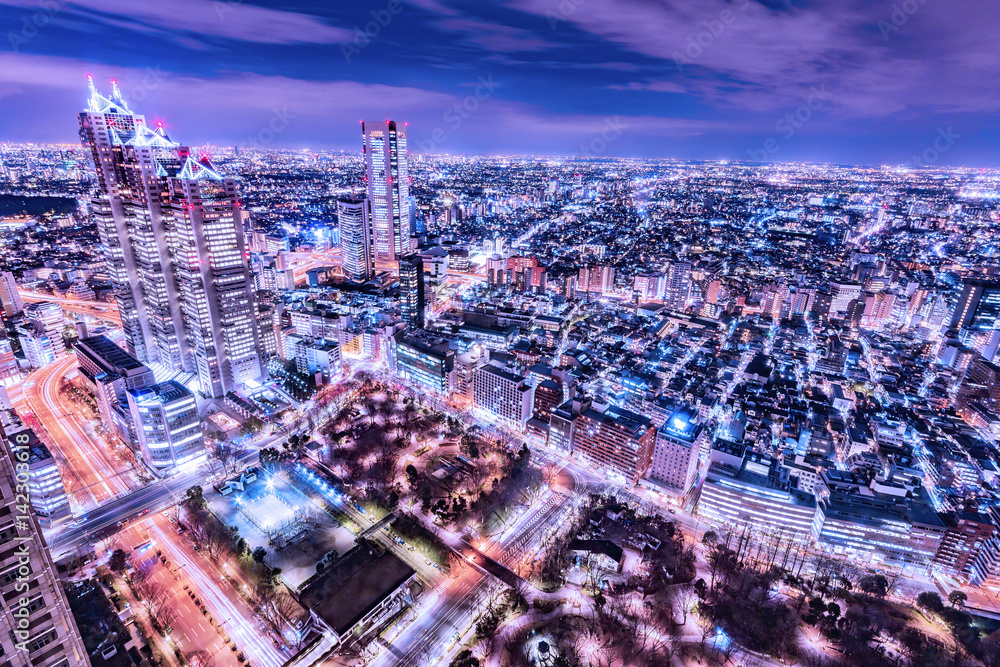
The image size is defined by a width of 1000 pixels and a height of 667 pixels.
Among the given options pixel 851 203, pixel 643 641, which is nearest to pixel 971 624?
pixel 643 641

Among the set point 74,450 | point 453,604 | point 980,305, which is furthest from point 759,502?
point 980,305

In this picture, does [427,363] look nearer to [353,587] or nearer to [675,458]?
[675,458]

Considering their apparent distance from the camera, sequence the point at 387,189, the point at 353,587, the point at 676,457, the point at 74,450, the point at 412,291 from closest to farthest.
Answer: the point at 353,587
the point at 676,457
the point at 74,450
the point at 412,291
the point at 387,189

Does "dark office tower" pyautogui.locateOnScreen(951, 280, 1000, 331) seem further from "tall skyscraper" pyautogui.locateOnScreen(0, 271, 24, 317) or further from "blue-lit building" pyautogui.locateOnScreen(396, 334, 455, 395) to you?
"tall skyscraper" pyautogui.locateOnScreen(0, 271, 24, 317)

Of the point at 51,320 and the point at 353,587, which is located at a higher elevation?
the point at 51,320

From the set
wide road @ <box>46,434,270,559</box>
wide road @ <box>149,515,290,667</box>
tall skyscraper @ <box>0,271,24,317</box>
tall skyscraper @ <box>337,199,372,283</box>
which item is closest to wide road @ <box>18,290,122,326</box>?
tall skyscraper @ <box>0,271,24,317</box>

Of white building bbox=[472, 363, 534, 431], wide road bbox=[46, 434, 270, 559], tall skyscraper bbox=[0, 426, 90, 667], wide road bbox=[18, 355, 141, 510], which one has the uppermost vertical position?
tall skyscraper bbox=[0, 426, 90, 667]

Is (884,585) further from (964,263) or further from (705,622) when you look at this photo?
(964,263)
